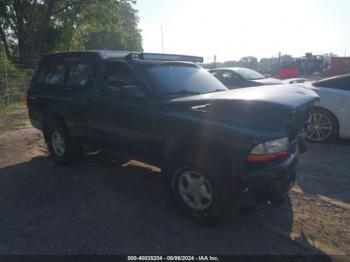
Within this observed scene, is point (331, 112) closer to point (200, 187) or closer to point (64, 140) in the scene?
point (200, 187)

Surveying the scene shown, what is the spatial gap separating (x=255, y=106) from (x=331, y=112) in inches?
158

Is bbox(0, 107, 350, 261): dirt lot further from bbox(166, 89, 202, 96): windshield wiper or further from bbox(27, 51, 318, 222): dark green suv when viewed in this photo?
bbox(166, 89, 202, 96): windshield wiper

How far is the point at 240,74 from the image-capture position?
34.9ft

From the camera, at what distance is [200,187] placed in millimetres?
3441

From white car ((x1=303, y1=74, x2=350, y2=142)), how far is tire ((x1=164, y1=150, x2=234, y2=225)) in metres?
3.79

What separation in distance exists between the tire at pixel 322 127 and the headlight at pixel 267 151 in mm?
3599

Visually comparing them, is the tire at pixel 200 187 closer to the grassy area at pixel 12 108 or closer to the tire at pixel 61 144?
the tire at pixel 61 144

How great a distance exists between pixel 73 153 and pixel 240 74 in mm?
6788

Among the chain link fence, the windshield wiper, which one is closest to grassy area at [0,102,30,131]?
the chain link fence

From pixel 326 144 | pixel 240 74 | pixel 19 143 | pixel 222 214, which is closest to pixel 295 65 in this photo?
pixel 240 74

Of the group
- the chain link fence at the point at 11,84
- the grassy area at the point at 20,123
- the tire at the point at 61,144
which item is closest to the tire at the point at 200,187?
the tire at the point at 61,144

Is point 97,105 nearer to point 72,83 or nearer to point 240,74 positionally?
point 72,83

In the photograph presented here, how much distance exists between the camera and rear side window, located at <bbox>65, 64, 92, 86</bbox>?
16.2 feet

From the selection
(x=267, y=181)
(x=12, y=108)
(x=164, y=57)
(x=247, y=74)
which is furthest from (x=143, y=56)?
(x=12, y=108)
